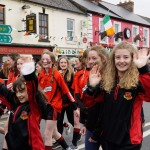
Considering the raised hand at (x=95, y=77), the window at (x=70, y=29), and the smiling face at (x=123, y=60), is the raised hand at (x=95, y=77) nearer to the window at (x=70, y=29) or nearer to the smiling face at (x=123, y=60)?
the smiling face at (x=123, y=60)

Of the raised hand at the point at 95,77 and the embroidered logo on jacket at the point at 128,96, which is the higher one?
the raised hand at the point at 95,77

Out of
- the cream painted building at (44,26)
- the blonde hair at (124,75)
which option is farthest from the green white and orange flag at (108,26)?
the blonde hair at (124,75)

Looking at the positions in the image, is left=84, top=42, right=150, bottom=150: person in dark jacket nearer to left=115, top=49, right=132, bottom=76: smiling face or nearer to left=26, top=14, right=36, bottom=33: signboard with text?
left=115, top=49, right=132, bottom=76: smiling face

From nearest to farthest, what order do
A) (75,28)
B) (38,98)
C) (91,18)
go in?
(38,98) → (75,28) → (91,18)

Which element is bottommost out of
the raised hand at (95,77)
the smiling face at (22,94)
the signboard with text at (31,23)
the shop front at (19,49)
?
the smiling face at (22,94)

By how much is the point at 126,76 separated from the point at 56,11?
17137 millimetres

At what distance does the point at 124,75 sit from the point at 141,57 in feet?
1.06

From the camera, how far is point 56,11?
19.3 metres

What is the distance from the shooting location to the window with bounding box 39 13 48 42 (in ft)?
60.4

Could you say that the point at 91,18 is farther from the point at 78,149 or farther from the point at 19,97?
the point at 19,97

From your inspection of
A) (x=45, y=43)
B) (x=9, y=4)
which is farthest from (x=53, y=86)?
(x=45, y=43)

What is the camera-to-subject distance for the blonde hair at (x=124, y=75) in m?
2.76

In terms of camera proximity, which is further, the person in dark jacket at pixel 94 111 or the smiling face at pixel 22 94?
the smiling face at pixel 22 94

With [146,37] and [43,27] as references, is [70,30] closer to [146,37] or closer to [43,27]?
[43,27]
